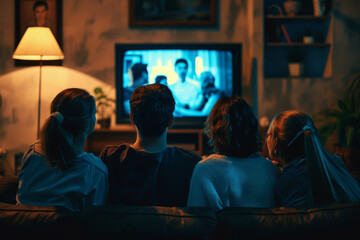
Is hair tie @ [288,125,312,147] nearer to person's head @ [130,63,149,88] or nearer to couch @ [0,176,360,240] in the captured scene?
couch @ [0,176,360,240]

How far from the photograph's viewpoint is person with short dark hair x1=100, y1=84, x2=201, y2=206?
4.32 ft

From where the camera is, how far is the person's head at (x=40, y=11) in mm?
4129

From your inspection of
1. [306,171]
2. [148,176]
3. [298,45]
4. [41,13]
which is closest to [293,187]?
[306,171]

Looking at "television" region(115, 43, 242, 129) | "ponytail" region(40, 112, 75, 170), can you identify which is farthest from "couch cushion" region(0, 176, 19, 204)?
"television" region(115, 43, 242, 129)

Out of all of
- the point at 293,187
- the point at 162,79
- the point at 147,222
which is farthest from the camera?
the point at 162,79

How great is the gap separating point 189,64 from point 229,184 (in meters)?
2.74

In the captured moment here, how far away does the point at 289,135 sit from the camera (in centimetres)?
136

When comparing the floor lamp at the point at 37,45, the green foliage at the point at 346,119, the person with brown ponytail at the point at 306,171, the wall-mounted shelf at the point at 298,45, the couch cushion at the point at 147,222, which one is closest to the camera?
the couch cushion at the point at 147,222

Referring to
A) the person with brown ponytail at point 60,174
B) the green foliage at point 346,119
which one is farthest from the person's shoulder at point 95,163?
the green foliage at point 346,119

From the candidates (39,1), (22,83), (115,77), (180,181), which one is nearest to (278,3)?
(115,77)

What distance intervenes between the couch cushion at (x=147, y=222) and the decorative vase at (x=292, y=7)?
345 cm

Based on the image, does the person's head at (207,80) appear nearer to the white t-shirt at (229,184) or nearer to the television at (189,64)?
the television at (189,64)

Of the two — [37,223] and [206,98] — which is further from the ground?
[206,98]

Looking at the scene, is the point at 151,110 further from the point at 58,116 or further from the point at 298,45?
the point at 298,45
